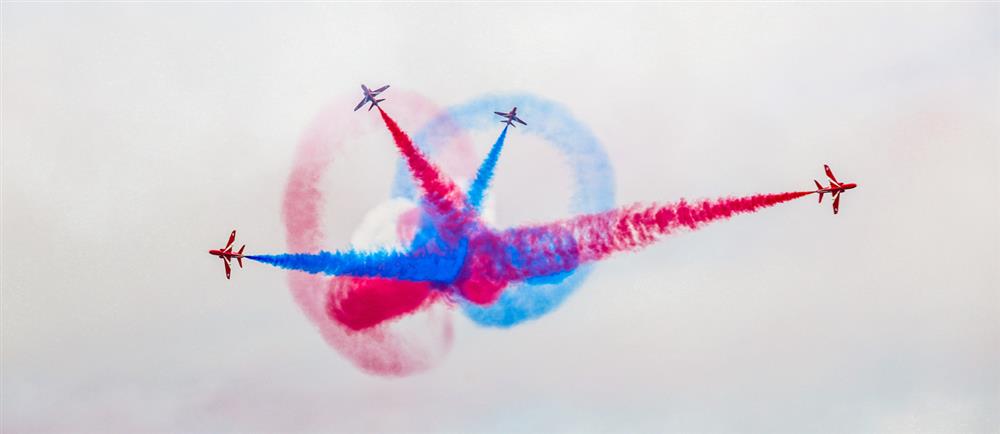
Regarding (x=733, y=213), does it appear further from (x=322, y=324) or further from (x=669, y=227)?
(x=322, y=324)

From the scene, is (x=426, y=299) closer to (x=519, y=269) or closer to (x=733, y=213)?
(x=519, y=269)

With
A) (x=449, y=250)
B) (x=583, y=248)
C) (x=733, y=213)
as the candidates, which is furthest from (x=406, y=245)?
(x=733, y=213)

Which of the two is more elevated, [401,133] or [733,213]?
[401,133]

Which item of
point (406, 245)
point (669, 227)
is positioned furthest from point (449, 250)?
point (669, 227)
